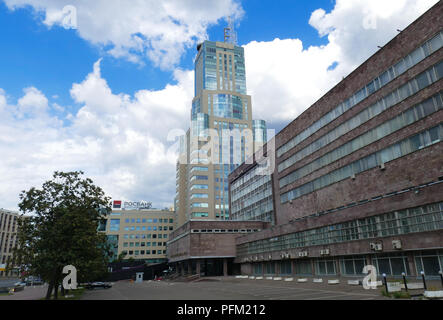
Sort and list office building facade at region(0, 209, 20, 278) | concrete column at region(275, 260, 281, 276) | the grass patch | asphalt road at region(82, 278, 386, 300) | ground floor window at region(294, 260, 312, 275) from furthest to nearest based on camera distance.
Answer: office building facade at region(0, 209, 20, 278), concrete column at region(275, 260, 281, 276), ground floor window at region(294, 260, 312, 275), asphalt road at region(82, 278, 386, 300), the grass patch

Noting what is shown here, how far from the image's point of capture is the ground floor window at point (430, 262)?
27688mm

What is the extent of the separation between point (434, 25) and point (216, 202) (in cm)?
10633

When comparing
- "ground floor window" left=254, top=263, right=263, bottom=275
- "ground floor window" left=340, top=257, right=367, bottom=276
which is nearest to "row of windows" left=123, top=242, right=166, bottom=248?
"ground floor window" left=254, top=263, right=263, bottom=275

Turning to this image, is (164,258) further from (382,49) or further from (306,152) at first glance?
(382,49)

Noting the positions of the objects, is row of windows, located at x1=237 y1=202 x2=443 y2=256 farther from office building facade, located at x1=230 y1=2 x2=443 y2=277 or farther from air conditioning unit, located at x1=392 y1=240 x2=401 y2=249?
air conditioning unit, located at x1=392 y1=240 x2=401 y2=249

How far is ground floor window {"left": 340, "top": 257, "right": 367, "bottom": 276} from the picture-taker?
121ft

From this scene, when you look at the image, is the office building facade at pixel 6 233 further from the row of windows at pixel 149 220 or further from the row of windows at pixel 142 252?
the row of windows at pixel 149 220

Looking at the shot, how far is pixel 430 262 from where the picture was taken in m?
28.5

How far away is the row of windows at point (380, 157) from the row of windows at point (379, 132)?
1716 millimetres

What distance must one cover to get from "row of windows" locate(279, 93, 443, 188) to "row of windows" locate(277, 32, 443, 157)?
4.80 m

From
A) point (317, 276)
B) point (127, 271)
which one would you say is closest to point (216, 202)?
point (127, 271)

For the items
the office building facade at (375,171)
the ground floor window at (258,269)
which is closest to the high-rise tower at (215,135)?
the ground floor window at (258,269)

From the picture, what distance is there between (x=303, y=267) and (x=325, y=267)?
554cm

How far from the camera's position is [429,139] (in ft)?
105
